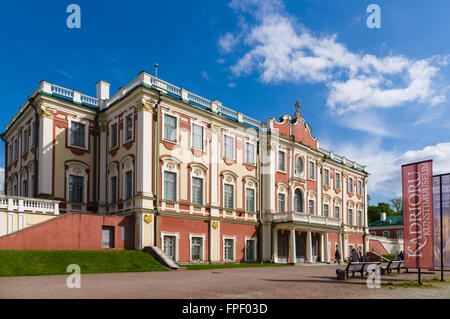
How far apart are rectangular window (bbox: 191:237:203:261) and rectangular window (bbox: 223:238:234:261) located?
2.63 metres

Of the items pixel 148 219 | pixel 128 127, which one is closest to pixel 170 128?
pixel 128 127

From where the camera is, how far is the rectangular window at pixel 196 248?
30316mm

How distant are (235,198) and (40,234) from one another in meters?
16.0

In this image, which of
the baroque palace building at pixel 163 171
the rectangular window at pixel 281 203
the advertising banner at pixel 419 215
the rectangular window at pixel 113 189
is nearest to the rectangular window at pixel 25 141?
the baroque palace building at pixel 163 171

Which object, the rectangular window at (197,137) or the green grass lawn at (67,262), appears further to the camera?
the rectangular window at (197,137)

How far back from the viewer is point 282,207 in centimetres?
3903

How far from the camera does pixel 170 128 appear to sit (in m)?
30.2

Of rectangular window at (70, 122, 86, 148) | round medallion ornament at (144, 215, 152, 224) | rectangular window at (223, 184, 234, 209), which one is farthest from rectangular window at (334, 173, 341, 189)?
rectangular window at (70, 122, 86, 148)

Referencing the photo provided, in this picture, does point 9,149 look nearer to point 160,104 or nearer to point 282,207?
point 160,104

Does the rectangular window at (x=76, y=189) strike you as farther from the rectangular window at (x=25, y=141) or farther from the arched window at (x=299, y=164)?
the arched window at (x=299, y=164)

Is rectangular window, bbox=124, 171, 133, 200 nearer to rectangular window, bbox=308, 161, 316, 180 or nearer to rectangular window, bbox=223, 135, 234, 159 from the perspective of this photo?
rectangular window, bbox=223, 135, 234, 159

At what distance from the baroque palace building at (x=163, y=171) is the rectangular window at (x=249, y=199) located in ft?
0.29

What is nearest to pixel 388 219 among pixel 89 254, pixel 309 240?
pixel 309 240

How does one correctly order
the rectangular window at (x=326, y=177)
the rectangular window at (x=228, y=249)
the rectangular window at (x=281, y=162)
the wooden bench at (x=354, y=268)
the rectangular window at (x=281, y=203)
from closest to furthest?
the wooden bench at (x=354, y=268) → the rectangular window at (x=228, y=249) → the rectangular window at (x=281, y=203) → the rectangular window at (x=281, y=162) → the rectangular window at (x=326, y=177)
